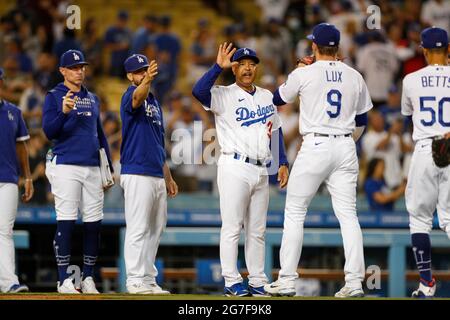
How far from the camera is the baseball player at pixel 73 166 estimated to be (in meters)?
10.3

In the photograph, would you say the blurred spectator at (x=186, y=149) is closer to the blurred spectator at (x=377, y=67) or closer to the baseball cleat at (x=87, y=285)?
the blurred spectator at (x=377, y=67)

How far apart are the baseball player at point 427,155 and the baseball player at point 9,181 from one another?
3.23 meters

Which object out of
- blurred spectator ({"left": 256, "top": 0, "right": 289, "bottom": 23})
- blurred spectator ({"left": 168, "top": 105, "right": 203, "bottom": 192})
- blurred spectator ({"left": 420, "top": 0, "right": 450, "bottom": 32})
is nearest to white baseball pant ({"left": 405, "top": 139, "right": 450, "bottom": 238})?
blurred spectator ({"left": 168, "top": 105, "right": 203, "bottom": 192})

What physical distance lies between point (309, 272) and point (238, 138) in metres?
4.09

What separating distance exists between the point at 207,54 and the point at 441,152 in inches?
371

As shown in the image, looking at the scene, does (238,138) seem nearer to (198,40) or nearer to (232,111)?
(232,111)

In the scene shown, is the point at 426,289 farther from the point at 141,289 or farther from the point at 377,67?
the point at 377,67

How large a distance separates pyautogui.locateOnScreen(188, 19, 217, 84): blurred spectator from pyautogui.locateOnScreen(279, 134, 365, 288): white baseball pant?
907 centimetres

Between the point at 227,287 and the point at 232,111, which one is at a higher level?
the point at 232,111

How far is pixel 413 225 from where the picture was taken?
1013cm

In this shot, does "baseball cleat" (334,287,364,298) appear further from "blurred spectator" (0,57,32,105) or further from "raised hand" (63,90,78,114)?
"blurred spectator" (0,57,32,105)

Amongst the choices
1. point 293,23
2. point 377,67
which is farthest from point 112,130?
point 293,23
